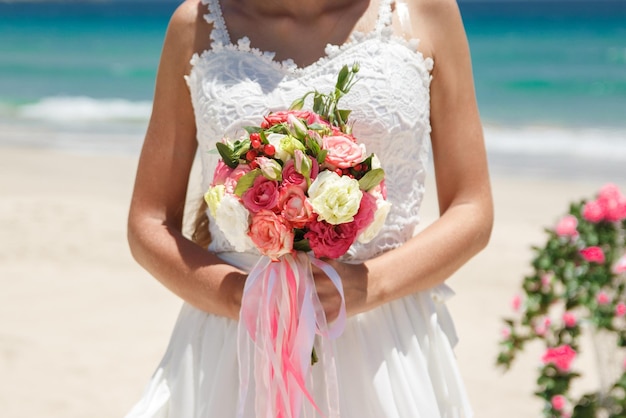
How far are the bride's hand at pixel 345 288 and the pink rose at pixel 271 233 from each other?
0.72 ft

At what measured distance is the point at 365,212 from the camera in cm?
204

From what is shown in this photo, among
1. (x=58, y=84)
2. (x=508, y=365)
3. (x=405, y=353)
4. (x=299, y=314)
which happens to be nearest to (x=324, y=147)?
(x=299, y=314)

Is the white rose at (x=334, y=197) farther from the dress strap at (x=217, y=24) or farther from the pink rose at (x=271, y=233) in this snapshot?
the dress strap at (x=217, y=24)

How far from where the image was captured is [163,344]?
7082 mm

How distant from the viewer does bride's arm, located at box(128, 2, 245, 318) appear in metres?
2.56

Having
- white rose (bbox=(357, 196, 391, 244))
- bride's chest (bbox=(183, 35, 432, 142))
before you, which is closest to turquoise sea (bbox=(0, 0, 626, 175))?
bride's chest (bbox=(183, 35, 432, 142))

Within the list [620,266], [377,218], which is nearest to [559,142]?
[620,266]

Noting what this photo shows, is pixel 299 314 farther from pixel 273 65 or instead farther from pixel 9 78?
pixel 9 78

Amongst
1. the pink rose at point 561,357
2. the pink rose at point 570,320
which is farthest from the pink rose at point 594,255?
the pink rose at point 561,357

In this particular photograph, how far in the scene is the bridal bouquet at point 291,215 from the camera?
1985mm

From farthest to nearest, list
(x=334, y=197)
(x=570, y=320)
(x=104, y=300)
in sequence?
(x=104, y=300)
(x=570, y=320)
(x=334, y=197)

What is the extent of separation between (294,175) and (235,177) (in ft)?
0.48

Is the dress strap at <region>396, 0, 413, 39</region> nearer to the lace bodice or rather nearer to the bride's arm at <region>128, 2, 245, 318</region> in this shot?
the lace bodice

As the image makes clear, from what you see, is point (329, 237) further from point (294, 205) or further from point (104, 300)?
point (104, 300)
